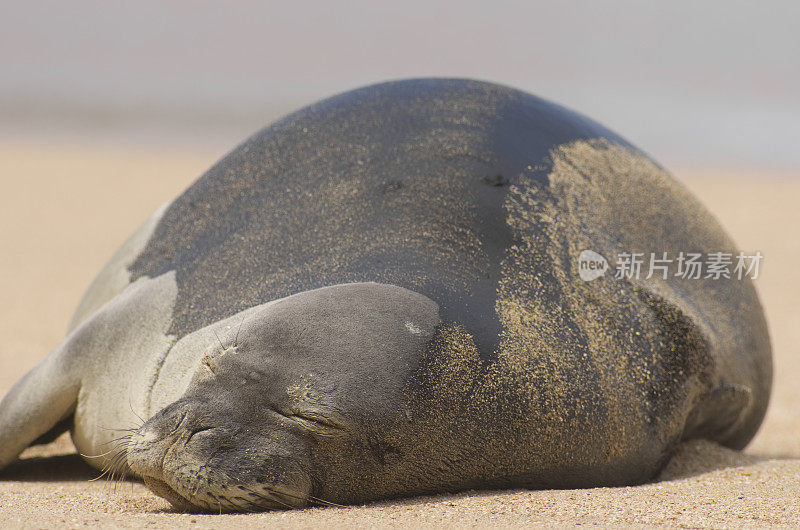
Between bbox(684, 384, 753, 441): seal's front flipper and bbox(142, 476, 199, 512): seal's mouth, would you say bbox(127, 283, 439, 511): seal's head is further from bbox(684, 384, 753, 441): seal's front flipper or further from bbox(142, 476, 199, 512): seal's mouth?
bbox(684, 384, 753, 441): seal's front flipper

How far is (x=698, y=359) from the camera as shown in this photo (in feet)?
11.1

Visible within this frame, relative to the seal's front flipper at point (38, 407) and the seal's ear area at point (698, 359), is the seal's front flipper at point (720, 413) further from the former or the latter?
the seal's front flipper at point (38, 407)

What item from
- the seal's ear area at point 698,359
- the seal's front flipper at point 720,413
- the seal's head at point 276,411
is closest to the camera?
the seal's head at point 276,411

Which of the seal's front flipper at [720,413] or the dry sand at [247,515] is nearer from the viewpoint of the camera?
Answer: the dry sand at [247,515]

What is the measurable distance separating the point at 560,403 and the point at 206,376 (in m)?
1.00

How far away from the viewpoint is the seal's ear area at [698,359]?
332 centimetres

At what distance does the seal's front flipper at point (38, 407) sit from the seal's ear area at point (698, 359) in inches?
76.3

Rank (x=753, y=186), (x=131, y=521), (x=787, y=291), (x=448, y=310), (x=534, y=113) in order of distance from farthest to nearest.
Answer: (x=753, y=186), (x=787, y=291), (x=534, y=113), (x=448, y=310), (x=131, y=521)

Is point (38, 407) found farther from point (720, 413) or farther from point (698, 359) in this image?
point (720, 413)

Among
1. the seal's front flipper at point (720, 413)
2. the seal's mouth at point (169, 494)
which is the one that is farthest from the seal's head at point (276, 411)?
the seal's front flipper at point (720, 413)

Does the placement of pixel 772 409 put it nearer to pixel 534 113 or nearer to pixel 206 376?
pixel 534 113

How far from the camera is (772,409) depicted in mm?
5598

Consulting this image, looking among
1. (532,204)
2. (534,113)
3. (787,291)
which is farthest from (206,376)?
(787,291)

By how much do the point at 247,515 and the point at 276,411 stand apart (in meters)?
0.27
